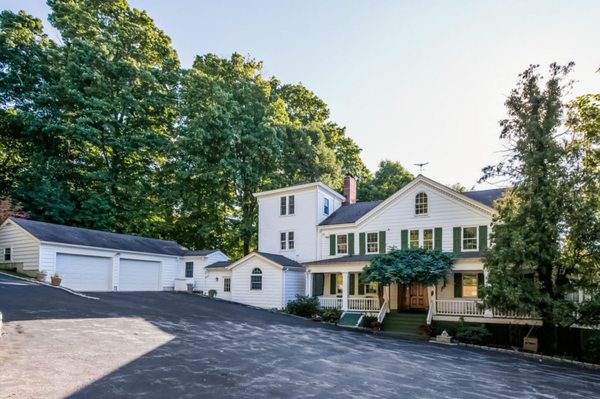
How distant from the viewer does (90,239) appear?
23.2m

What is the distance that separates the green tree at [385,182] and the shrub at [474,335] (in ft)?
62.6

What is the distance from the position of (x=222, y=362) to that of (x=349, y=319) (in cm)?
1160

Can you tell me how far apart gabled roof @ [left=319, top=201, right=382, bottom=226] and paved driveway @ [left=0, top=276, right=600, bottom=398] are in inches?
384

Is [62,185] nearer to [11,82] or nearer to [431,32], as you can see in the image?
[11,82]

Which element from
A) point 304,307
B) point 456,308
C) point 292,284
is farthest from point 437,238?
point 292,284

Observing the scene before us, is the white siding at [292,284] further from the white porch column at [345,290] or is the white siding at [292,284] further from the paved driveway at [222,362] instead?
the paved driveway at [222,362]

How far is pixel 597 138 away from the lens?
47.3 feet

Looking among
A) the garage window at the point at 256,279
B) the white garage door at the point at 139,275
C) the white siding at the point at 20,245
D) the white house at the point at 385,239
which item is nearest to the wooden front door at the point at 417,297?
the white house at the point at 385,239

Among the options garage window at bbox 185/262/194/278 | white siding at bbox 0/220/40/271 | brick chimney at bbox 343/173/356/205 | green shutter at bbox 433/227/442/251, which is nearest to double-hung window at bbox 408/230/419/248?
green shutter at bbox 433/227/442/251

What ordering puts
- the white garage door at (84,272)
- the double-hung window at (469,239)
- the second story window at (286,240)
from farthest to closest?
1. the second story window at (286,240)
2. the white garage door at (84,272)
3. the double-hung window at (469,239)

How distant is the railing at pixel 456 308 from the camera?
711 inches

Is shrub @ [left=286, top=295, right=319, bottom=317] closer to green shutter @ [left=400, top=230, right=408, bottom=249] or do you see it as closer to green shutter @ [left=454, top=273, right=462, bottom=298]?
green shutter @ [left=400, top=230, right=408, bottom=249]

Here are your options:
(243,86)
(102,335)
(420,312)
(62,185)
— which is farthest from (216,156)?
(102,335)

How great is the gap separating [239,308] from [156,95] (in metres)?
19.8
